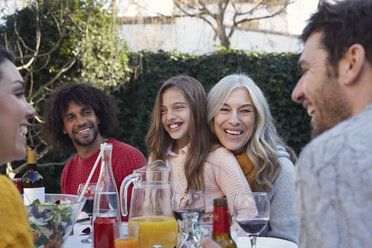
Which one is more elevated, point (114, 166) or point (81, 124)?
point (81, 124)

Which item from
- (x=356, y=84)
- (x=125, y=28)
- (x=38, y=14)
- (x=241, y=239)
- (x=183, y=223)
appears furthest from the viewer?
(x=125, y=28)

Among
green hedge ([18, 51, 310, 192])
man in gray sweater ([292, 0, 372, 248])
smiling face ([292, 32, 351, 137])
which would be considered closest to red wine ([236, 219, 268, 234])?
smiling face ([292, 32, 351, 137])

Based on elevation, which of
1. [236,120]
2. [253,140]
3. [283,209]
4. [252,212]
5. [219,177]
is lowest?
[283,209]

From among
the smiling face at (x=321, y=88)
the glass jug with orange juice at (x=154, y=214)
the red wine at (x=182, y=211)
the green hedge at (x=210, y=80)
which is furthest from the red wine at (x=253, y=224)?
the green hedge at (x=210, y=80)

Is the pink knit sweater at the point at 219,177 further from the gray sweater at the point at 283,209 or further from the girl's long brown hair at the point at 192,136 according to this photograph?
the gray sweater at the point at 283,209

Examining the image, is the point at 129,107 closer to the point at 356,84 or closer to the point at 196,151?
the point at 196,151

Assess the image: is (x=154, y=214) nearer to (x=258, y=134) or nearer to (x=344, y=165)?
(x=344, y=165)

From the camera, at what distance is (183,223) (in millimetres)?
1666

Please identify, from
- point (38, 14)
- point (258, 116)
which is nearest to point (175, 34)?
point (38, 14)

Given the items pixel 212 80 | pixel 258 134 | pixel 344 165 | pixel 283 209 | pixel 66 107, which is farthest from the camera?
pixel 212 80

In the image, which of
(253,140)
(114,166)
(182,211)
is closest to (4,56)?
(182,211)

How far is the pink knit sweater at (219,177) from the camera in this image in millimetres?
2533

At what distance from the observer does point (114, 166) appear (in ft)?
11.2

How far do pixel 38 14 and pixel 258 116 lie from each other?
393 centimetres
